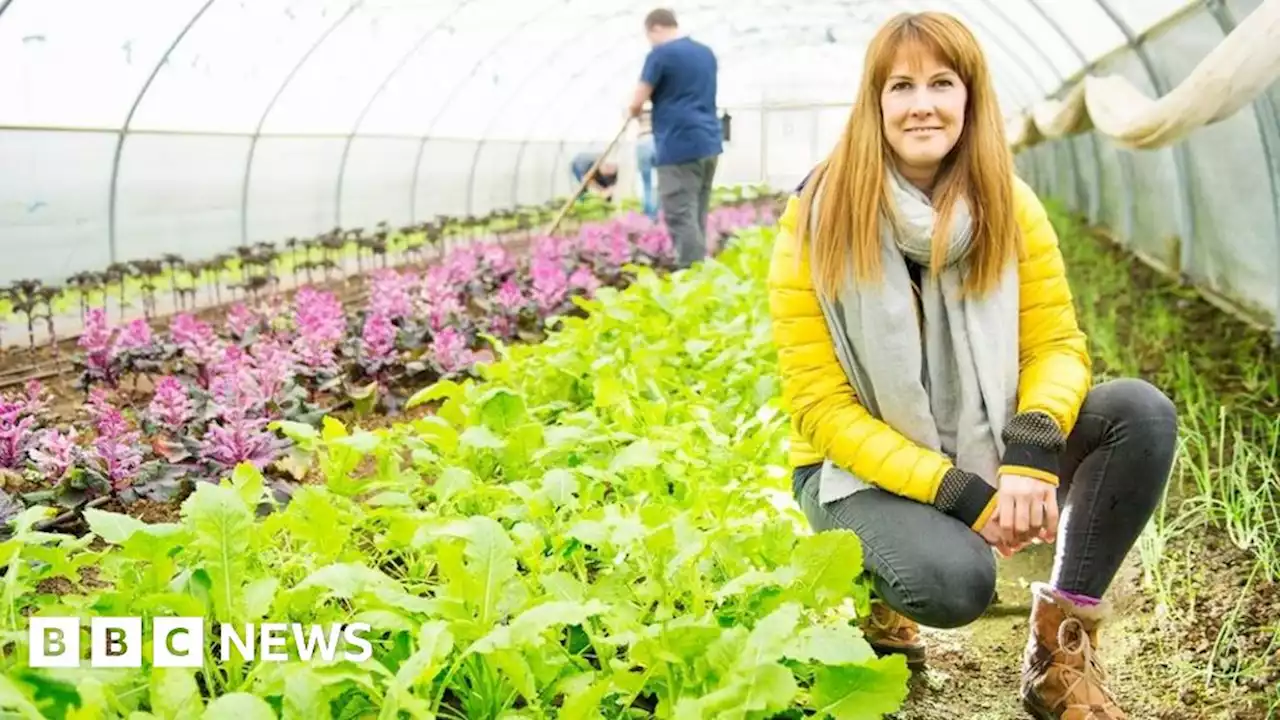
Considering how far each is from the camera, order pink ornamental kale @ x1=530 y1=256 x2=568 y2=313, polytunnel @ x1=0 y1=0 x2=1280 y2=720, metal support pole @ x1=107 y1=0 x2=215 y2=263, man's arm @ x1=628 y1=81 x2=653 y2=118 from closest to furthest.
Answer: polytunnel @ x1=0 y1=0 x2=1280 y2=720
pink ornamental kale @ x1=530 y1=256 x2=568 y2=313
man's arm @ x1=628 y1=81 x2=653 y2=118
metal support pole @ x1=107 y1=0 x2=215 y2=263

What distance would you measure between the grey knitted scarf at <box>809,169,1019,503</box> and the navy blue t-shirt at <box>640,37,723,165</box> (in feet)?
14.6

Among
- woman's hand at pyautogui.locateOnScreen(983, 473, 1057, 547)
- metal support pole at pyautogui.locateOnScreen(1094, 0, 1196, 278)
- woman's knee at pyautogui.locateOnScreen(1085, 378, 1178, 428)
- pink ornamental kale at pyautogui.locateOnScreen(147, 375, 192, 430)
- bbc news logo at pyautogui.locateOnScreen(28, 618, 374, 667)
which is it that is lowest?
bbc news logo at pyautogui.locateOnScreen(28, 618, 374, 667)

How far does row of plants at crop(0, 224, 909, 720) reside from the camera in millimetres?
1558

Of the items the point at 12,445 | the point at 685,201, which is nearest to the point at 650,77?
the point at 685,201

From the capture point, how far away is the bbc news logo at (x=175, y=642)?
5.41 ft

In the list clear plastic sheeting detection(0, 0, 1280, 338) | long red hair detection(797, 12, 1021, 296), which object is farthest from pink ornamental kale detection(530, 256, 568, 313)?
long red hair detection(797, 12, 1021, 296)

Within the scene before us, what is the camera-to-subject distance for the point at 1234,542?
2.66 metres

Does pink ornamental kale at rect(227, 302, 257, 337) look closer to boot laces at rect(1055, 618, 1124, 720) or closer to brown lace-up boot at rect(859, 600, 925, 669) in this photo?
brown lace-up boot at rect(859, 600, 925, 669)

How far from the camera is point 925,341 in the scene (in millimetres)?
2180

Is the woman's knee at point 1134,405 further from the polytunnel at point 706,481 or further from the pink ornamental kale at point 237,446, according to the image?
the pink ornamental kale at point 237,446

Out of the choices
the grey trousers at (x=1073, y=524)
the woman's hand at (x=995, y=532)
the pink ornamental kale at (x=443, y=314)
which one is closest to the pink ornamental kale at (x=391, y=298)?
the pink ornamental kale at (x=443, y=314)

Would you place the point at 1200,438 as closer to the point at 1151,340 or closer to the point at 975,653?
the point at 975,653

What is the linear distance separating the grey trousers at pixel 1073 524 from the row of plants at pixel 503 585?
0.13 metres

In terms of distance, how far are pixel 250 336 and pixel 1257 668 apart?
355 cm
